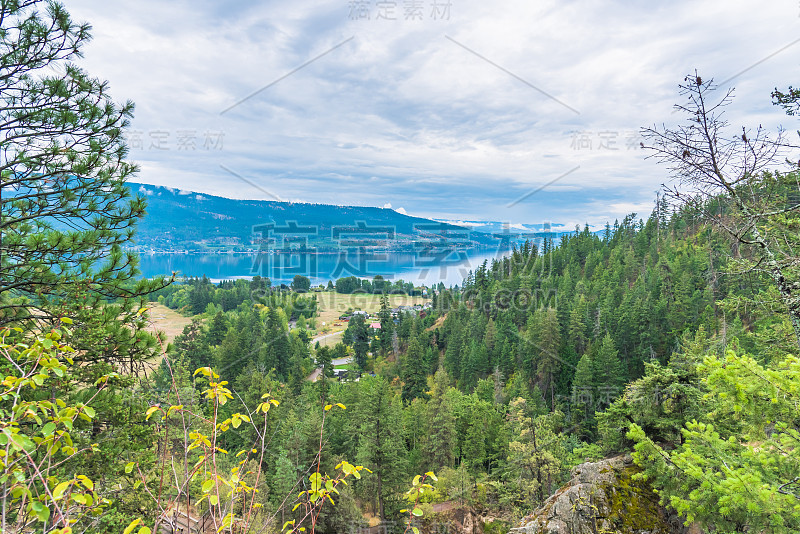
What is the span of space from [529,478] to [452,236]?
457ft

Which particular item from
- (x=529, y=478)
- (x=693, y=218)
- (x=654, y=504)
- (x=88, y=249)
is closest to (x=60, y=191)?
(x=88, y=249)

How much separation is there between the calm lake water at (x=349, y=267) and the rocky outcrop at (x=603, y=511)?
3727 inches

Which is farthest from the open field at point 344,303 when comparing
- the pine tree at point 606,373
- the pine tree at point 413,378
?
the pine tree at point 606,373

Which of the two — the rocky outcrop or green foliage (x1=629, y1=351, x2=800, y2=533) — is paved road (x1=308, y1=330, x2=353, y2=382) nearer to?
the rocky outcrop

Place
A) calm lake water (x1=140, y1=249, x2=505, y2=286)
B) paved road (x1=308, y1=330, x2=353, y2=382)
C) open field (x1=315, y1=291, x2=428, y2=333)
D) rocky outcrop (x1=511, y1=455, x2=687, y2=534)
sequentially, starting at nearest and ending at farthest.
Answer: rocky outcrop (x1=511, y1=455, x2=687, y2=534), paved road (x1=308, y1=330, x2=353, y2=382), open field (x1=315, y1=291, x2=428, y2=333), calm lake water (x1=140, y1=249, x2=505, y2=286)

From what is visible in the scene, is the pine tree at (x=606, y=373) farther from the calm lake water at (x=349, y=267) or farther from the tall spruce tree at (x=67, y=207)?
the calm lake water at (x=349, y=267)

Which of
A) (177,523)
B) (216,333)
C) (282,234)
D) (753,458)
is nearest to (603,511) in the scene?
(753,458)

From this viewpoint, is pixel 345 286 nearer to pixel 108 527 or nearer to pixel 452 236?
pixel 452 236

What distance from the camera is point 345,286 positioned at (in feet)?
298

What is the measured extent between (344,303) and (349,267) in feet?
110

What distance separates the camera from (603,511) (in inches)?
273

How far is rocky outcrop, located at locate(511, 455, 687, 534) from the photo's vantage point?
22.2ft

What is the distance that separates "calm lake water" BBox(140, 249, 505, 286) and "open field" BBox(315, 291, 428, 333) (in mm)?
15679

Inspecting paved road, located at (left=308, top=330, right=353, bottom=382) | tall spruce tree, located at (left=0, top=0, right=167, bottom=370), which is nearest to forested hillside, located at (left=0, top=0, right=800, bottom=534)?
tall spruce tree, located at (left=0, top=0, right=167, bottom=370)
